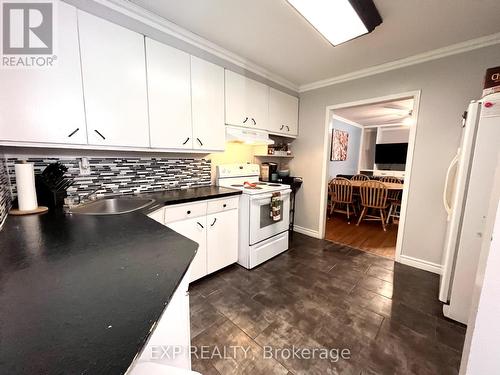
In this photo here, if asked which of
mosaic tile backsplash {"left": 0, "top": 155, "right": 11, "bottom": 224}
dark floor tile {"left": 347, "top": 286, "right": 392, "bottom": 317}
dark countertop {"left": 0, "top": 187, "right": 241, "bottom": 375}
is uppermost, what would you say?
mosaic tile backsplash {"left": 0, "top": 155, "right": 11, "bottom": 224}

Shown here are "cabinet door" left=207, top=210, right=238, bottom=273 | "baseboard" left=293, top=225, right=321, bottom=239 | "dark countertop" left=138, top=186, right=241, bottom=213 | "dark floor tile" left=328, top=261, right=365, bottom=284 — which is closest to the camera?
"dark countertop" left=138, top=186, right=241, bottom=213

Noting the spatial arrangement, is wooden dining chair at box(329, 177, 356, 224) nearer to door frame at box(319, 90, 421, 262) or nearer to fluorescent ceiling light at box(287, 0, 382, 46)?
door frame at box(319, 90, 421, 262)

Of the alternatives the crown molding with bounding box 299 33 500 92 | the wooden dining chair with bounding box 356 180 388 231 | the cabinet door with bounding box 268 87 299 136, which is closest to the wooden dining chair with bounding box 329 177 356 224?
→ the wooden dining chair with bounding box 356 180 388 231

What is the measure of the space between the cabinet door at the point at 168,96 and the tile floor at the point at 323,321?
142 cm

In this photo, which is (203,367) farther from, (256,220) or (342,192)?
(342,192)

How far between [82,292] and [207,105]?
6.03 feet

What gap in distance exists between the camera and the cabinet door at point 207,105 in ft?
6.32

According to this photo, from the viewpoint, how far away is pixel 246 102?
2371 millimetres

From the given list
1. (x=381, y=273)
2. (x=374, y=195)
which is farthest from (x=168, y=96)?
(x=374, y=195)

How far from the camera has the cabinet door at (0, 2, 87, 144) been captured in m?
1.17

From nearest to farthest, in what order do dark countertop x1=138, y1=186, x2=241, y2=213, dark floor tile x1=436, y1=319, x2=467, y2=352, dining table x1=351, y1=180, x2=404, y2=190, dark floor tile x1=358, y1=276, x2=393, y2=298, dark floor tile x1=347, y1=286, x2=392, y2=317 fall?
1. dark floor tile x1=436, y1=319, x2=467, y2=352
2. dark countertop x1=138, y1=186, x2=241, y2=213
3. dark floor tile x1=347, y1=286, x2=392, y2=317
4. dark floor tile x1=358, y1=276, x2=393, y2=298
5. dining table x1=351, y1=180, x2=404, y2=190

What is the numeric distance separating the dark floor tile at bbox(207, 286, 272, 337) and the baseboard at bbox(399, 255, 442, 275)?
6.13ft

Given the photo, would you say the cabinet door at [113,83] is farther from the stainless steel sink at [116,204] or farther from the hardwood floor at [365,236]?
the hardwood floor at [365,236]

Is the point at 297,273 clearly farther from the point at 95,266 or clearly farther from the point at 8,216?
the point at 8,216
